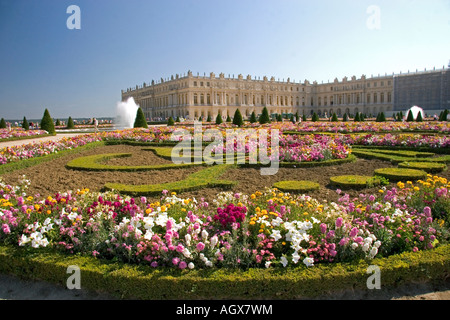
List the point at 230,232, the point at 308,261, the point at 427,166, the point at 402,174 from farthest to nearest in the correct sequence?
the point at 427,166 < the point at 402,174 < the point at 230,232 < the point at 308,261

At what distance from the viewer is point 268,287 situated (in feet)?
9.37

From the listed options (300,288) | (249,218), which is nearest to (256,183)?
(249,218)

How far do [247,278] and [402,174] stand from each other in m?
4.63

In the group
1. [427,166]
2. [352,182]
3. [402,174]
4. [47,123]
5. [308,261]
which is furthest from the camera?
[47,123]

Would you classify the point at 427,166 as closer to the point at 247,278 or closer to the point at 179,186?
the point at 179,186

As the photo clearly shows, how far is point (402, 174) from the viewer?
629 cm

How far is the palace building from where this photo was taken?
52.8 meters

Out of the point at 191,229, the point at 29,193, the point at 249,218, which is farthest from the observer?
the point at 29,193

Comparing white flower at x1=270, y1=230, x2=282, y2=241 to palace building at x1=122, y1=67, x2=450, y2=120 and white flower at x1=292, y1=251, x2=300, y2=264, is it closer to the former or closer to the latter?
white flower at x1=292, y1=251, x2=300, y2=264

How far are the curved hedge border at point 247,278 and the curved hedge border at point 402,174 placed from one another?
325 centimetres

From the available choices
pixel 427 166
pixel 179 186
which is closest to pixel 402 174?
pixel 427 166

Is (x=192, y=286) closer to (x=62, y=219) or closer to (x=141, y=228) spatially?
(x=141, y=228)

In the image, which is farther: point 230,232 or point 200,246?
point 230,232

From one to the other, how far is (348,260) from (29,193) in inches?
206
